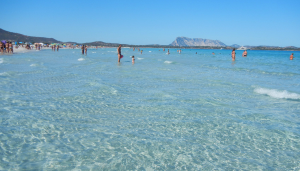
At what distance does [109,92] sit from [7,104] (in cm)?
389

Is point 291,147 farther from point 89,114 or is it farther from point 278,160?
point 89,114

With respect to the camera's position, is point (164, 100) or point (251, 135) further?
point (164, 100)

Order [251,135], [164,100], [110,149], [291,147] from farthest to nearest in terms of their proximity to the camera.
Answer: [164,100] → [251,135] → [291,147] → [110,149]

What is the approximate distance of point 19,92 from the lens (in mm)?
9430

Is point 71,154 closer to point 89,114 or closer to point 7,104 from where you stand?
point 89,114

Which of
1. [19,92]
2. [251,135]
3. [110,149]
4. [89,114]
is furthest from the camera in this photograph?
[19,92]

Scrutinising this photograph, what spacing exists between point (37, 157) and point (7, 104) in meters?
4.55

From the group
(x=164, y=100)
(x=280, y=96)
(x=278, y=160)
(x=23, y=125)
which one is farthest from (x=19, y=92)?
(x=280, y=96)

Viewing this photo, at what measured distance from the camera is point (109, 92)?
9844 mm

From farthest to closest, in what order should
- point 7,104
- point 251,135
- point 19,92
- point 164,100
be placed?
point 19,92 < point 164,100 < point 7,104 < point 251,135

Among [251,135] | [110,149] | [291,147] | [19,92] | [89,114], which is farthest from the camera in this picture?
[19,92]

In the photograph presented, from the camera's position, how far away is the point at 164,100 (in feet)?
28.4

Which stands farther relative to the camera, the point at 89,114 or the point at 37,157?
the point at 89,114

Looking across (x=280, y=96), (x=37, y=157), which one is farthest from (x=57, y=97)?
(x=280, y=96)
